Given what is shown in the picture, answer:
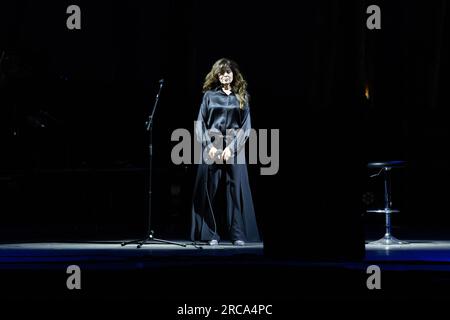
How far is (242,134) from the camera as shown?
20.4 feet

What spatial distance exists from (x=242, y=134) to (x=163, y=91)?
7.89ft

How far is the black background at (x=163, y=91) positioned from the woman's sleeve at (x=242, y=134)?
1859 mm

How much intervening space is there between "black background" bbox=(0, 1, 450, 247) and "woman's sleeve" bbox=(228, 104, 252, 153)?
1.86m

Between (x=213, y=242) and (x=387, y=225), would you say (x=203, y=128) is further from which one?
(x=387, y=225)

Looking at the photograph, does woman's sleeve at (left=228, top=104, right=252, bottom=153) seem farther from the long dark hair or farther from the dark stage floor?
the dark stage floor

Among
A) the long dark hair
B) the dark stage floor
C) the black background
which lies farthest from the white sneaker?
the black background

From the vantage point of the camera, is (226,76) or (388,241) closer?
(226,76)

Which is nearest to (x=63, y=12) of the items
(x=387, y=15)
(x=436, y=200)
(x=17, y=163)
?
(x=17, y=163)

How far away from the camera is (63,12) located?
9031 mm

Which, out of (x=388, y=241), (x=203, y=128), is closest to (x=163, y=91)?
(x=203, y=128)

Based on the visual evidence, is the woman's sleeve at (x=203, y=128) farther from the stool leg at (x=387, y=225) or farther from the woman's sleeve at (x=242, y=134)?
the stool leg at (x=387, y=225)
